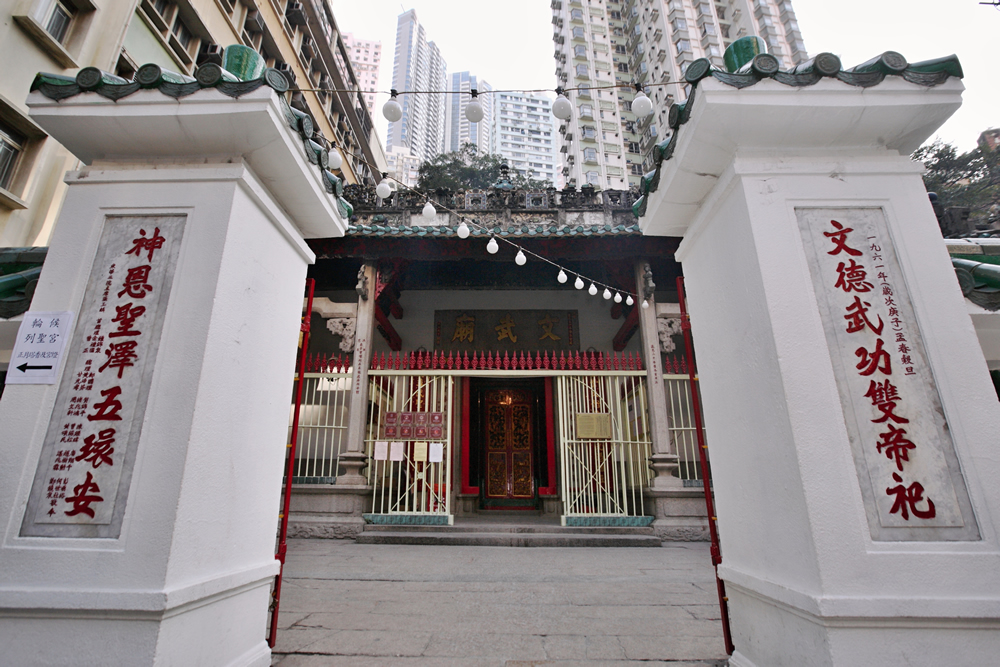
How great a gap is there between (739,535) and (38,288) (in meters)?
3.61

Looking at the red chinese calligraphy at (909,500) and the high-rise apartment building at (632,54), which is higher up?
the high-rise apartment building at (632,54)

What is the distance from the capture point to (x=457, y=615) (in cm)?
338

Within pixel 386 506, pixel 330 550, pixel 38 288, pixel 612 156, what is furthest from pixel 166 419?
pixel 612 156

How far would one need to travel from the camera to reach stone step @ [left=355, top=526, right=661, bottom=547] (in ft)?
20.8

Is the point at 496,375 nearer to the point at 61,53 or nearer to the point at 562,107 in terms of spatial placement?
the point at 562,107

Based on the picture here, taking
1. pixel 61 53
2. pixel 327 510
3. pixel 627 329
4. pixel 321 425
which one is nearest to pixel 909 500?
pixel 327 510

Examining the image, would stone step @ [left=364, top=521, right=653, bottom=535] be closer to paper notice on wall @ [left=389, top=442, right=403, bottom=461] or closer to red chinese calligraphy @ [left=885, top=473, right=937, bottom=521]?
paper notice on wall @ [left=389, top=442, right=403, bottom=461]

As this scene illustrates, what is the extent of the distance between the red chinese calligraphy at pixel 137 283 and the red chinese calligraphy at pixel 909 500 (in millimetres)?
3389

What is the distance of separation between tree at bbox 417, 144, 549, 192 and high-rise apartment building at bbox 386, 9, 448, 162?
1663 inches

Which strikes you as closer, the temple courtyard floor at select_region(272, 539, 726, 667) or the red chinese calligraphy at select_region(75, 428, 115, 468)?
the red chinese calligraphy at select_region(75, 428, 115, 468)

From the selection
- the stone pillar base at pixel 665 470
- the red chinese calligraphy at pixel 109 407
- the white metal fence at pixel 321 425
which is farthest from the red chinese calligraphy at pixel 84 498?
the stone pillar base at pixel 665 470

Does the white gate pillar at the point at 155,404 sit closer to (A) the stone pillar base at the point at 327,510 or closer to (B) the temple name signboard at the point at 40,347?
(B) the temple name signboard at the point at 40,347

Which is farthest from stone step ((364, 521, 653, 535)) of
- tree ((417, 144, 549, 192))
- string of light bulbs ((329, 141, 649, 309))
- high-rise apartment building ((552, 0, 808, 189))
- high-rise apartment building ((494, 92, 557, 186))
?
high-rise apartment building ((494, 92, 557, 186))

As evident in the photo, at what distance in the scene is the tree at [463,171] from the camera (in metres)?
22.6
